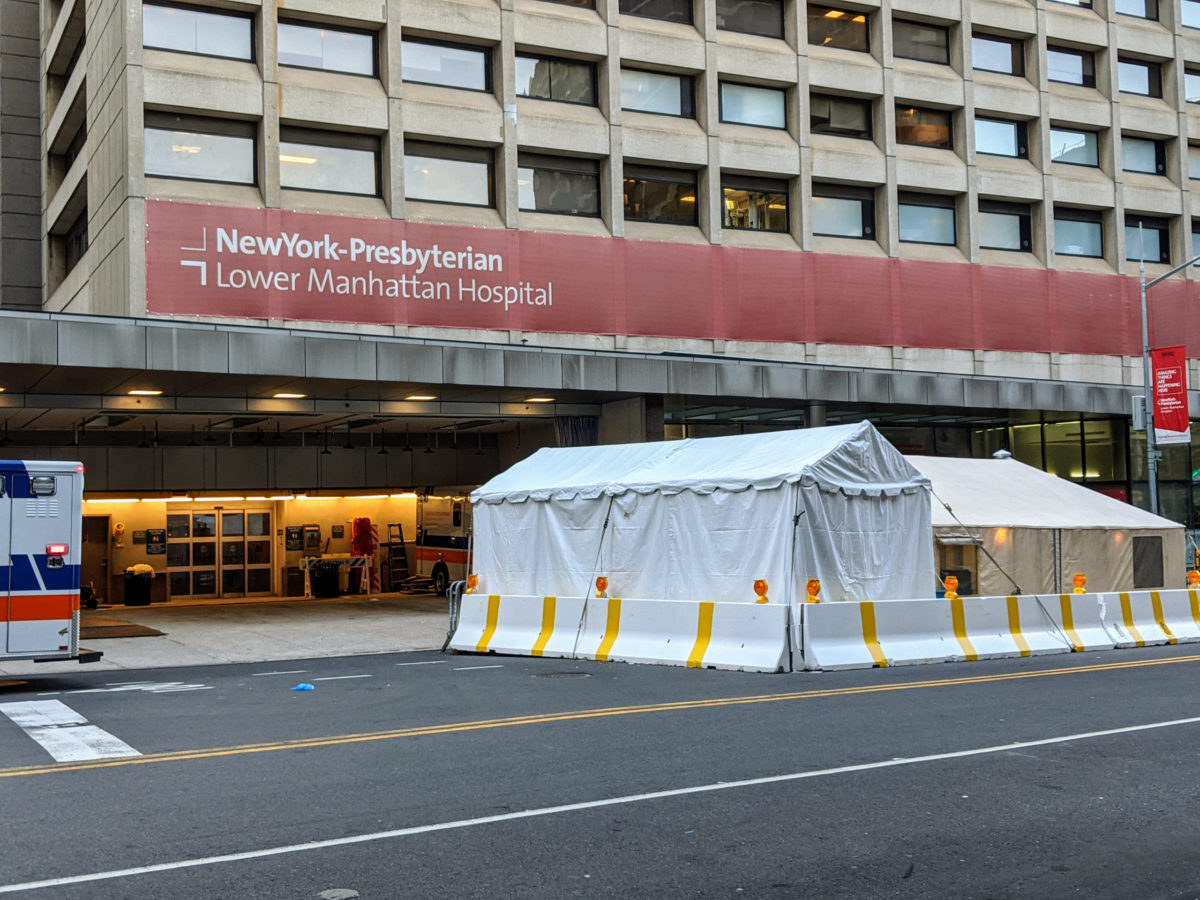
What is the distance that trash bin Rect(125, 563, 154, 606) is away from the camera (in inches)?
1270

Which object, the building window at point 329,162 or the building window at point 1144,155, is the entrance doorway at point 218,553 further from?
the building window at point 1144,155

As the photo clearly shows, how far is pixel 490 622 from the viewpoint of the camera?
19.3 m

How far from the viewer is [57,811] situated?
26.9ft

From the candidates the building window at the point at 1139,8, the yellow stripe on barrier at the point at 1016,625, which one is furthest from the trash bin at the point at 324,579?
the building window at the point at 1139,8

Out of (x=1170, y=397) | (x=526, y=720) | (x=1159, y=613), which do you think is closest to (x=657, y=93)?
(x=1170, y=397)

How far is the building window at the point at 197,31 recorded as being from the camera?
103 feet

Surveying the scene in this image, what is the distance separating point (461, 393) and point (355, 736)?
16.5 m

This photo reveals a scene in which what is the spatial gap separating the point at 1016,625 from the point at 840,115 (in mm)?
25961

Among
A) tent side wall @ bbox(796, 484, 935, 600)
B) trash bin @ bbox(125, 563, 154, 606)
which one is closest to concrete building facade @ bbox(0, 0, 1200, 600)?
trash bin @ bbox(125, 563, 154, 606)

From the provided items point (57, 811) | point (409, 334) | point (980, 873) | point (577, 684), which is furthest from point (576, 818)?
point (409, 334)

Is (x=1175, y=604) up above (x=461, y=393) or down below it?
below

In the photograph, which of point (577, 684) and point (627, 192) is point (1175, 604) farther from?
point (627, 192)

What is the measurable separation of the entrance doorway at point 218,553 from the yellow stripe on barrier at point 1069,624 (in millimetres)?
22175

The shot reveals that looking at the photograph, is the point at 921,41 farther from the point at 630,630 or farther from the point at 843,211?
the point at 630,630
